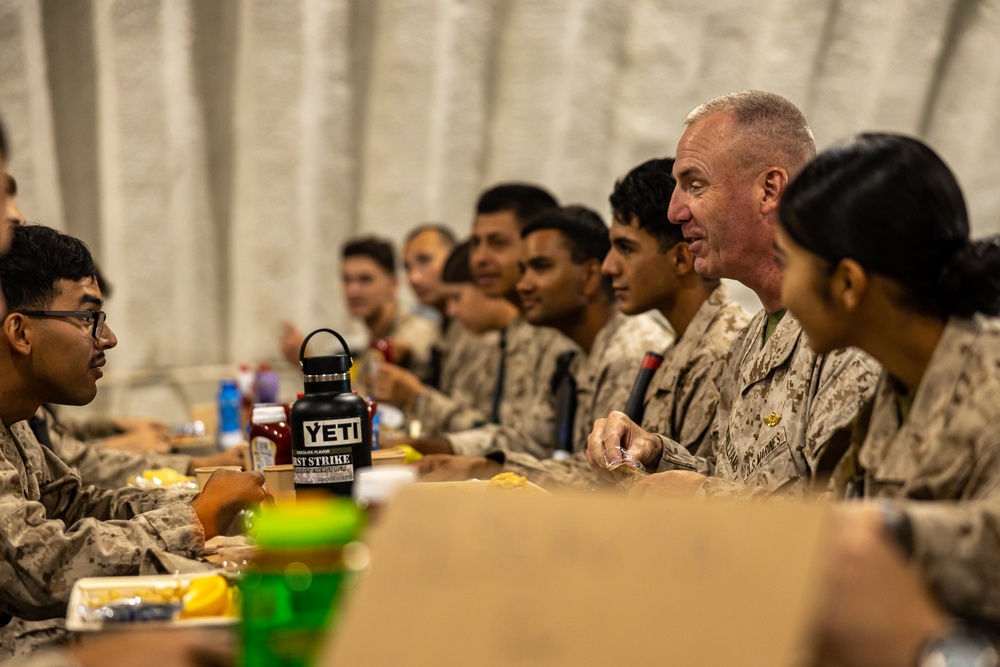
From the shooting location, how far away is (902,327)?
157cm

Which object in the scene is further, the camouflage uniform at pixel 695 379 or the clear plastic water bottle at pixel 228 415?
the clear plastic water bottle at pixel 228 415

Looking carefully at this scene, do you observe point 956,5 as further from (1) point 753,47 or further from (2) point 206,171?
(2) point 206,171

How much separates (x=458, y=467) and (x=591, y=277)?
4.41 feet

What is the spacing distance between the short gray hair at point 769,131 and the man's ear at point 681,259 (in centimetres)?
63

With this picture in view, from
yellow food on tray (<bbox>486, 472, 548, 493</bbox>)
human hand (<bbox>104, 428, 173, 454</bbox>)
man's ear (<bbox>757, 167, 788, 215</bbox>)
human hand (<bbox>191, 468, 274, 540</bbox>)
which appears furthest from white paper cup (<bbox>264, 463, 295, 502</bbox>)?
human hand (<bbox>104, 428, 173, 454</bbox>)

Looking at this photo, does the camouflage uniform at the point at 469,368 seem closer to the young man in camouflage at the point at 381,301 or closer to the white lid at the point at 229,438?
the young man in camouflage at the point at 381,301

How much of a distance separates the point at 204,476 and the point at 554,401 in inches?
79.9

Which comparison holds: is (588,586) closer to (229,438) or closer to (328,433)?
(328,433)

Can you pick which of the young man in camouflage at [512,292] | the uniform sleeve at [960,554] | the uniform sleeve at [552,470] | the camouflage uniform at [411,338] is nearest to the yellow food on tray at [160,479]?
the uniform sleeve at [552,470]

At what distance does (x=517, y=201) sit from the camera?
5.11 m

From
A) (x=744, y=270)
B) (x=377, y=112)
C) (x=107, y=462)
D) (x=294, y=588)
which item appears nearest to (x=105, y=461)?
(x=107, y=462)

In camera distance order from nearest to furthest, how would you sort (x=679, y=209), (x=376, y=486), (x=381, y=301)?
(x=376, y=486) → (x=679, y=209) → (x=381, y=301)

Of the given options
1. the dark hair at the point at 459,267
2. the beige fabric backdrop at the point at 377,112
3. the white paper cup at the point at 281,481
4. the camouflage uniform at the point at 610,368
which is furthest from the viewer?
the beige fabric backdrop at the point at 377,112

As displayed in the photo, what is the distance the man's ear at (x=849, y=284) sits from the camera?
61.4 inches
